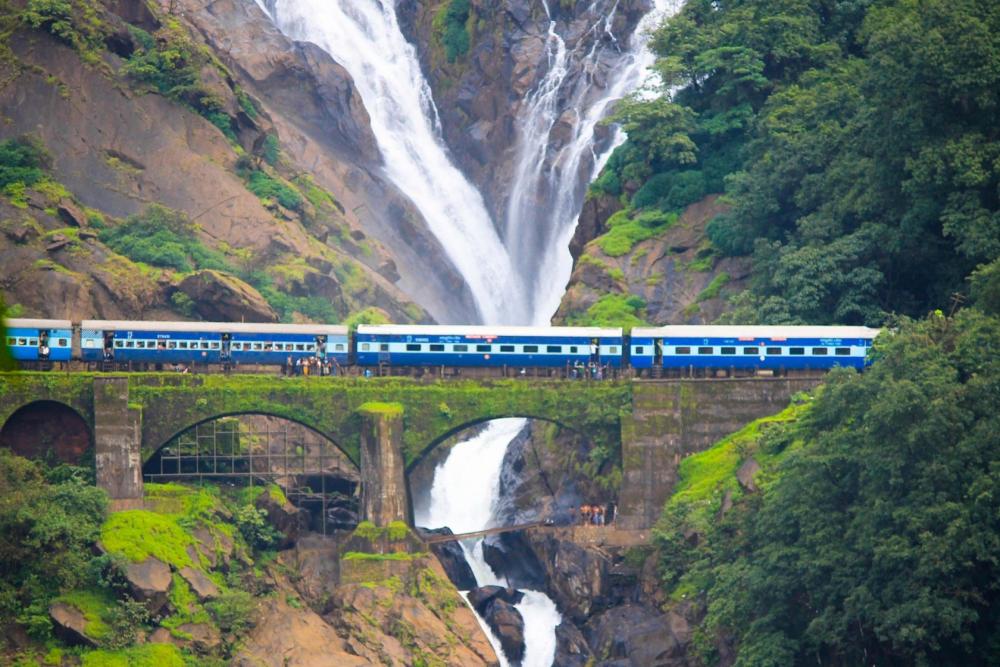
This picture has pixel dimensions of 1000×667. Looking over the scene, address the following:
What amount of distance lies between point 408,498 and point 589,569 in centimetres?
814

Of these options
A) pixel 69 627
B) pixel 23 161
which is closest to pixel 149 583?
pixel 69 627

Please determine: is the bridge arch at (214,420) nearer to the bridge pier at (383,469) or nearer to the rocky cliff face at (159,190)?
the bridge pier at (383,469)

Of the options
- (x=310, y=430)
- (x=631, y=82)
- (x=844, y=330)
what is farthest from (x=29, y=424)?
(x=631, y=82)

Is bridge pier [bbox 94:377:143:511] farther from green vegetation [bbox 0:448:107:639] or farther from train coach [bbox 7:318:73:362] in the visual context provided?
green vegetation [bbox 0:448:107:639]

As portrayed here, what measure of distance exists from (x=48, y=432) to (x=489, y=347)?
18825mm

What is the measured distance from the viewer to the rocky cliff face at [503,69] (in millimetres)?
142875

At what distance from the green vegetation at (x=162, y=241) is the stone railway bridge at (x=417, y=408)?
16.6 metres

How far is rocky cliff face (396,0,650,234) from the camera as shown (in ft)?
469

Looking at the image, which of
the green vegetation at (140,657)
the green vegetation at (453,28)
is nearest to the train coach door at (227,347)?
the green vegetation at (140,657)

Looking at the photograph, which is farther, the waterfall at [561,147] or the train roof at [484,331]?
the waterfall at [561,147]

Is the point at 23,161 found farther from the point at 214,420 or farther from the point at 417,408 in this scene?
the point at 417,408

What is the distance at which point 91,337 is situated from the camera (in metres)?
104

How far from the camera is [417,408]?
4026 inches

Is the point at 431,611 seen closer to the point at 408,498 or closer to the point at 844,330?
the point at 408,498
